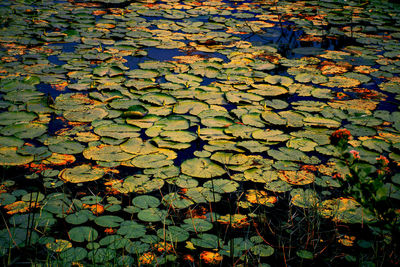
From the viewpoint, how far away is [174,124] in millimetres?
2875

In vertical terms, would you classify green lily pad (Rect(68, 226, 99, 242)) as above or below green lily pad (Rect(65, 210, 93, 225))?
above

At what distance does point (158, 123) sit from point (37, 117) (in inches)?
37.0

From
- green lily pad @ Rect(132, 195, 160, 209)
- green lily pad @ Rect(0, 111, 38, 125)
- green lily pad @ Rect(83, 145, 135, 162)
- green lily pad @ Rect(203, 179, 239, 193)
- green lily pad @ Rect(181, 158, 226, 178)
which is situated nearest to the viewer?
green lily pad @ Rect(132, 195, 160, 209)

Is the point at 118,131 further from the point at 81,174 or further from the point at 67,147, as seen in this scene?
the point at 81,174

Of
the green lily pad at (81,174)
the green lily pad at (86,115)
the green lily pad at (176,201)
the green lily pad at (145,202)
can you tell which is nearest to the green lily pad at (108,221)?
the green lily pad at (145,202)

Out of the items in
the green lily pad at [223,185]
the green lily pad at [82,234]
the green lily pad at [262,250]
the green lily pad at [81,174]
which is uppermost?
the green lily pad at [223,185]

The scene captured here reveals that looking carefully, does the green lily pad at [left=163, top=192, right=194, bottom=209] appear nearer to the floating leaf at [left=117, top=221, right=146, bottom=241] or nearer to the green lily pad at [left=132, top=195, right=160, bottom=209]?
the green lily pad at [left=132, top=195, right=160, bottom=209]

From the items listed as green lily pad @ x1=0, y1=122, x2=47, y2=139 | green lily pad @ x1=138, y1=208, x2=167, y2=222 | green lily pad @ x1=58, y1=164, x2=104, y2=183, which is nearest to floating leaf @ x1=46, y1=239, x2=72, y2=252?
green lily pad @ x1=138, y1=208, x2=167, y2=222

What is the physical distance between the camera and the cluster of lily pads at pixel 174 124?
77.7 inches

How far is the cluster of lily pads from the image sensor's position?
197cm

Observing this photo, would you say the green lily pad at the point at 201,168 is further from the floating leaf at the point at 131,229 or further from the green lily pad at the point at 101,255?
the green lily pad at the point at 101,255

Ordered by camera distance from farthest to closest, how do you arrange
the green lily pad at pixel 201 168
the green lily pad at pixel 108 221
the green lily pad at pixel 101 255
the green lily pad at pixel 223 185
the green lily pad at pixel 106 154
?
1. the green lily pad at pixel 106 154
2. the green lily pad at pixel 201 168
3. the green lily pad at pixel 223 185
4. the green lily pad at pixel 108 221
5. the green lily pad at pixel 101 255

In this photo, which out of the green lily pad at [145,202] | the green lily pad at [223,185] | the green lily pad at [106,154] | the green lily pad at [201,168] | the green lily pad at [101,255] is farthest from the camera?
the green lily pad at [106,154]

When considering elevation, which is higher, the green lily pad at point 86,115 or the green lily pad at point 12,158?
the green lily pad at point 86,115
